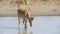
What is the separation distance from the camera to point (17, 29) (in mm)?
3994

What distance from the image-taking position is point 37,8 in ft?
20.5

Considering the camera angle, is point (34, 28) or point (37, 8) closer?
point (34, 28)

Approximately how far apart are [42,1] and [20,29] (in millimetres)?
2798

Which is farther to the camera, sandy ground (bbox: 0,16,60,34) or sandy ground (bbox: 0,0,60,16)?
sandy ground (bbox: 0,0,60,16)

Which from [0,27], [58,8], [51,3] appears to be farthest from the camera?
[51,3]

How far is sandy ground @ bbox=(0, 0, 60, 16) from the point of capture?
5.94m

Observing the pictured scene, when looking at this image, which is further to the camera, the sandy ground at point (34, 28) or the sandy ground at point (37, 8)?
the sandy ground at point (37, 8)

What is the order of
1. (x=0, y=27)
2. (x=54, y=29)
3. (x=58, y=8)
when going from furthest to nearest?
(x=58, y=8)
(x=0, y=27)
(x=54, y=29)

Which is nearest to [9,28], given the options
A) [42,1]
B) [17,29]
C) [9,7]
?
[17,29]

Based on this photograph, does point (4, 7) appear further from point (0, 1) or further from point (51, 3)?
point (51, 3)

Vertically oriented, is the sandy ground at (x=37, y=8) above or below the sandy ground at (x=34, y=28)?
below

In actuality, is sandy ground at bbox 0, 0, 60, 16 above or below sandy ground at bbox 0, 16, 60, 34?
below

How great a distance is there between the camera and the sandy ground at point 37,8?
594 cm

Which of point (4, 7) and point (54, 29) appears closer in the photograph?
point (54, 29)
